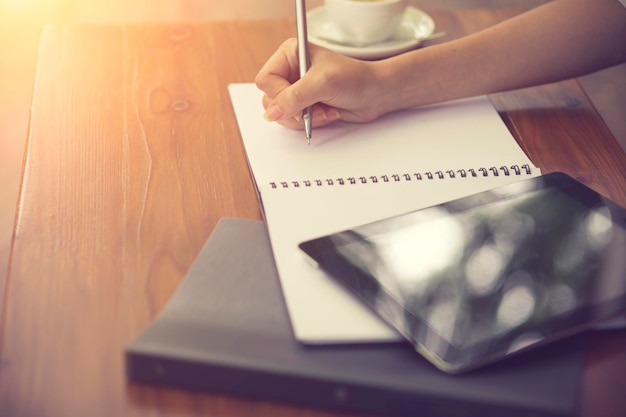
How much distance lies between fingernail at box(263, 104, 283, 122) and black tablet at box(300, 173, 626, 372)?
0.25 metres

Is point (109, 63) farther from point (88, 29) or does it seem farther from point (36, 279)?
point (36, 279)

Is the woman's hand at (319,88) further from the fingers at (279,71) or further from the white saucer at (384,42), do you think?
the white saucer at (384,42)

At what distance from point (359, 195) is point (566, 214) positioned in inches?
8.1

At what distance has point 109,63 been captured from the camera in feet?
3.42

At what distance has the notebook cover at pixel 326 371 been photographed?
53cm

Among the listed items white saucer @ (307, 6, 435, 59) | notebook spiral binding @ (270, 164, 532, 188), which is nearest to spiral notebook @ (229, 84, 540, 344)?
notebook spiral binding @ (270, 164, 532, 188)

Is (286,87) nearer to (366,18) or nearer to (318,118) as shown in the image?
(318,118)

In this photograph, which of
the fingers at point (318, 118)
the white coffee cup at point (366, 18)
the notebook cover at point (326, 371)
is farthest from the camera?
the white coffee cup at point (366, 18)

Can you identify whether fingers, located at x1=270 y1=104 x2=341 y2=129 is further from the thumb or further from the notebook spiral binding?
the notebook spiral binding

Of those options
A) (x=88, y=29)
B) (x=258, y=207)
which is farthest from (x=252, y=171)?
(x=88, y=29)

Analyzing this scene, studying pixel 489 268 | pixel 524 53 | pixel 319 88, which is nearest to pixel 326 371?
pixel 489 268

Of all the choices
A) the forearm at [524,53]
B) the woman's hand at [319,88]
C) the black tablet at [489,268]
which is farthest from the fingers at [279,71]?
the black tablet at [489,268]

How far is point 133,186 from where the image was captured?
79 centimetres

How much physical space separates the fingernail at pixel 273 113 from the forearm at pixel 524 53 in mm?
161
